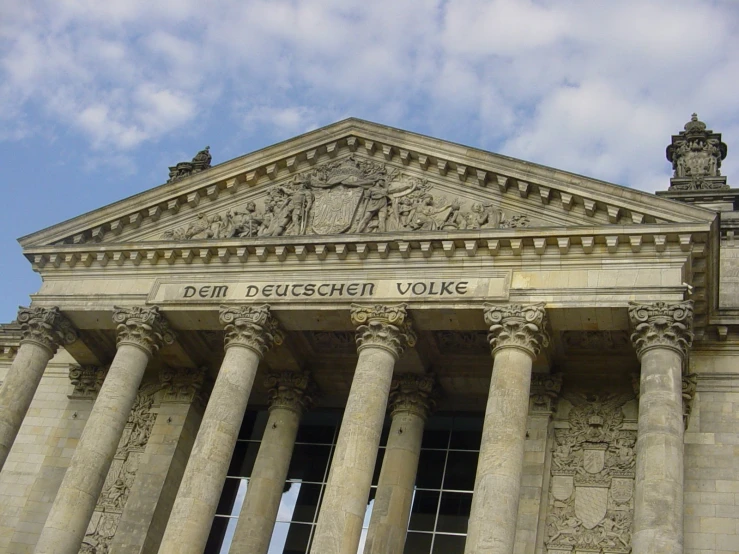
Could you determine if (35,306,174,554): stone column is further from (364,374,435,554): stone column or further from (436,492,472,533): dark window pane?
(436,492,472,533): dark window pane

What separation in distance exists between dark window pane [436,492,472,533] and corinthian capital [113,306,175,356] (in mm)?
8671

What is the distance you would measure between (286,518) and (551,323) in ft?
30.6

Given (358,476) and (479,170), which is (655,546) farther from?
(479,170)

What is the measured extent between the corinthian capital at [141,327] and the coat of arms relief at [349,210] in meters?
2.44

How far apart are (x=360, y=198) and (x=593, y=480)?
9.26 m

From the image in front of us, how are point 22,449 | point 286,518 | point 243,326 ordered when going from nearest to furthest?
point 243,326 < point 286,518 < point 22,449

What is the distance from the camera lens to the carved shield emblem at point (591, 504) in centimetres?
2066

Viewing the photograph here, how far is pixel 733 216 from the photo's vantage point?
25.6 m

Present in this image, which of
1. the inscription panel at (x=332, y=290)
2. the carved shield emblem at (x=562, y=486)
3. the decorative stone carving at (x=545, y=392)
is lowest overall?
the carved shield emblem at (x=562, y=486)

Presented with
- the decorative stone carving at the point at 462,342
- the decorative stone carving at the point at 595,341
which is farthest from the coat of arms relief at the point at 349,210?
the decorative stone carving at the point at 595,341

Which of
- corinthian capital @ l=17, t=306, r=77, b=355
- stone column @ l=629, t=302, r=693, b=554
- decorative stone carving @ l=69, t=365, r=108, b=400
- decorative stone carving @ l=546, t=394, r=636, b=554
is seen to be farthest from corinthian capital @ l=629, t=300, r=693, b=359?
decorative stone carving @ l=69, t=365, r=108, b=400

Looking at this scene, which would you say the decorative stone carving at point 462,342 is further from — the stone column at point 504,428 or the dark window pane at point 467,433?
the stone column at point 504,428

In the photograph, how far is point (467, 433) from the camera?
2484 centimetres

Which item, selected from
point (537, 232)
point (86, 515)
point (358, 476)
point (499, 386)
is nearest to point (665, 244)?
point (537, 232)
